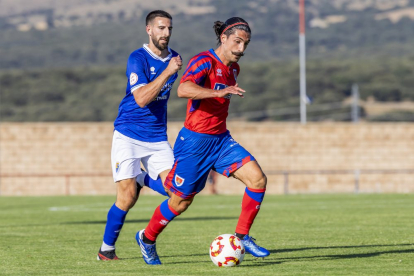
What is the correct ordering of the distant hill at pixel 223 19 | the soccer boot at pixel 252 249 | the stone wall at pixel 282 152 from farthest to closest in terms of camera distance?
the distant hill at pixel 223 19, the stone wall at pixel 282 152, the soccer boot at pixel 252 249

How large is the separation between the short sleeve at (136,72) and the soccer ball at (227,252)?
1.81 metres

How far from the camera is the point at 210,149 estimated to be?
8.63 m

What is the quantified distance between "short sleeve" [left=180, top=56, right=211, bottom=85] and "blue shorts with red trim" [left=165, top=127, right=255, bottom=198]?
1.94 feet

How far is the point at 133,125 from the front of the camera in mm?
9219

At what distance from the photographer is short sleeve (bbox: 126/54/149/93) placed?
8.73 m

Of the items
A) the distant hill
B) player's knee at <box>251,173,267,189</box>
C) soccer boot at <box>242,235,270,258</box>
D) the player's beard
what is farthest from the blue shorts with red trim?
the distant hill

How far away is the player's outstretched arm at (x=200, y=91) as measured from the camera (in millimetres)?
7887

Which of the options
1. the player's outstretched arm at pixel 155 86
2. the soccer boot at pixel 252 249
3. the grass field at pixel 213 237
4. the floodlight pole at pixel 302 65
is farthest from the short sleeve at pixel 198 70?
the floodlight pole at pixel 302 65

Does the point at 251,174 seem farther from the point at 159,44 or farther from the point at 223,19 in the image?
the point at 223,19

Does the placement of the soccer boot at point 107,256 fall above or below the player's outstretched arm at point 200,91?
below

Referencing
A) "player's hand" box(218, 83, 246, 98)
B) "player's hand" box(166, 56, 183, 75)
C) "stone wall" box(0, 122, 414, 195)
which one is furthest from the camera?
"stone wall" box(0, 122, 414, 195)

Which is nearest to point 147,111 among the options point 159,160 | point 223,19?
point 159,160

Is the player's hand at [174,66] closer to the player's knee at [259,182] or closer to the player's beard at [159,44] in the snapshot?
the player's beard at [159,44]

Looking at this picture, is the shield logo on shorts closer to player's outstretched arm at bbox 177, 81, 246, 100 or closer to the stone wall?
player's outstretched arm at bbox 177, 81, 246, 100
